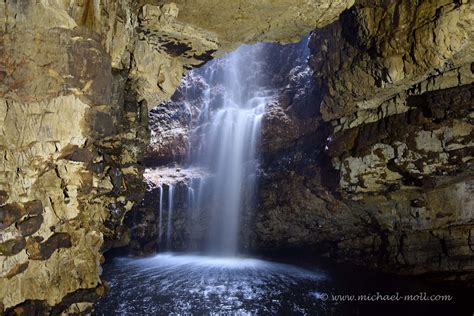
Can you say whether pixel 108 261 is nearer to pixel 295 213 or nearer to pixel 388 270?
pixel 295 213

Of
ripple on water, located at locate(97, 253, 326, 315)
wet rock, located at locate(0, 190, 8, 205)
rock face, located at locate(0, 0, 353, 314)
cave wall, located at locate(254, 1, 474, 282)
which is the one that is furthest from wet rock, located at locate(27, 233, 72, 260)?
cave wall, located at locate(254, 1, 474, 282)

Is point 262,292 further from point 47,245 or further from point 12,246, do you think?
point 12,246

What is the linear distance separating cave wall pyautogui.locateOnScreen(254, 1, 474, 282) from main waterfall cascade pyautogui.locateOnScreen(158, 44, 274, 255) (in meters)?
2.80

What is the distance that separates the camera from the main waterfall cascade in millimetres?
15422

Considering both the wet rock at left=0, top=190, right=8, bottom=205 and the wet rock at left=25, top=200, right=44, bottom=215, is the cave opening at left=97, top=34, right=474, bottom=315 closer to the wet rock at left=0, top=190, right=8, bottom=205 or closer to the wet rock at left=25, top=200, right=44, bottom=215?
the wet rock at left=25, top=200, right=44, bottom=215

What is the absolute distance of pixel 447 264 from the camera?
10.1 metres

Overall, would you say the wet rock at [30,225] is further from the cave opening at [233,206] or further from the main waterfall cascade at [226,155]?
the main waterfall cascade at [226,155]

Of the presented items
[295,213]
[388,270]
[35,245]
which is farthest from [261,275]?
[35,245]

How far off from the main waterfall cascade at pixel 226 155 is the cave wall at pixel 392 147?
280 cm

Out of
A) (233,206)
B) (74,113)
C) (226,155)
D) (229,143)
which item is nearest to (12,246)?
(74,113)

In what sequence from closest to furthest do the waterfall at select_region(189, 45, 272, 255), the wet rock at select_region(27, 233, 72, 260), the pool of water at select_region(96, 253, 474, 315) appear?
the wet rock at select_region(27, 233, 72, 260), the pool of water at select_region(96, 253, 474, 315), the waterfall at select_region(189, 45, 272, 255)

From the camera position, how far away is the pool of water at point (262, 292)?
7.92 m

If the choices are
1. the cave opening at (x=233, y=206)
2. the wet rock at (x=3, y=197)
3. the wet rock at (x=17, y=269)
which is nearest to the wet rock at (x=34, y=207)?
the wet rock at (x=3, y=197)

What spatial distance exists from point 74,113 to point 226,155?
43.3ft
